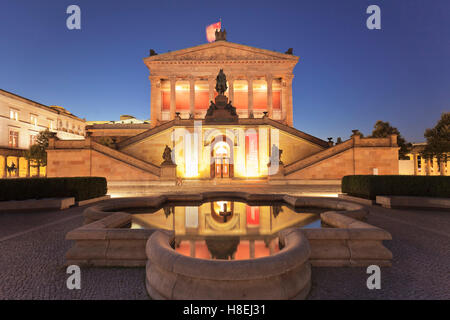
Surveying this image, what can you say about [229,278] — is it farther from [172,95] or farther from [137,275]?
[172,95]

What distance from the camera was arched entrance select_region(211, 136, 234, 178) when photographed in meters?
27.3

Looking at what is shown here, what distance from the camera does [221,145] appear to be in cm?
2836

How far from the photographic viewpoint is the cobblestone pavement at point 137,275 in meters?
3.28

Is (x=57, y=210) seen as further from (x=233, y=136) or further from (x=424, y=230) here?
(x=233, y=136)

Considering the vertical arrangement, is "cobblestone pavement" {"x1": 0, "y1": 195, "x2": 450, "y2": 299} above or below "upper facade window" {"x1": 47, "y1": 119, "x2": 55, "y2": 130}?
below

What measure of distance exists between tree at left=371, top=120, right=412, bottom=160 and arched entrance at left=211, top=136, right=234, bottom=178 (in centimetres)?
3028

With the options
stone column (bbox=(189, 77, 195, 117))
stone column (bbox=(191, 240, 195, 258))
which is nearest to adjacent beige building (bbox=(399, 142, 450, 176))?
stone column (bbox=(189, 77, 195, 117))

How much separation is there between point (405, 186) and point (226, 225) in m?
9.88

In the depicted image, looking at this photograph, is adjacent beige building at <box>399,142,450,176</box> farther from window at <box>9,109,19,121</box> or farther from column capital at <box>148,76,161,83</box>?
window at <box>9,109,19,121</box>

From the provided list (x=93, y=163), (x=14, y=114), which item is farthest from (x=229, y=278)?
(x=14, y=114)

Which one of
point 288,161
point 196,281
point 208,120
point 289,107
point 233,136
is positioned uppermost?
point 289,107

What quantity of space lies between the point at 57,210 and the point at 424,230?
1351 cm
